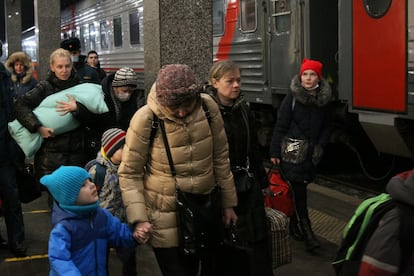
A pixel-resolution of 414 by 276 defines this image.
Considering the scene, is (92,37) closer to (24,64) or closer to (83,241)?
(24,64)

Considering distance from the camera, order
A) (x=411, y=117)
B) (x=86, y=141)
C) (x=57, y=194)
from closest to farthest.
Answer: (x=57, y=194)
(x=86, y=141)
(x=411, y=117)

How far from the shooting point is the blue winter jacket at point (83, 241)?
3045 millimetres

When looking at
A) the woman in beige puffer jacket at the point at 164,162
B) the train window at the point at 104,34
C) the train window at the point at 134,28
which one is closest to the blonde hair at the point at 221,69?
the woman in beige puffer jacket at the point at 164,162

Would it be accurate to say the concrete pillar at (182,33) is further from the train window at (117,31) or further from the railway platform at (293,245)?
the train window at (117,31)

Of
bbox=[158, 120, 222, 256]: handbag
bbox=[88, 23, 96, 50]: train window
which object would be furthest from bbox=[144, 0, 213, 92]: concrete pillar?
bbox=[88, 23, 96, 50]: train window

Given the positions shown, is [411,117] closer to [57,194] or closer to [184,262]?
[184,262]

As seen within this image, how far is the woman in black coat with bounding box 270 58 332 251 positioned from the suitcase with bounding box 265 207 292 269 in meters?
1.16

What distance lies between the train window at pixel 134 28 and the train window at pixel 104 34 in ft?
7.59

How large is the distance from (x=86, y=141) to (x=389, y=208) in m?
3.42

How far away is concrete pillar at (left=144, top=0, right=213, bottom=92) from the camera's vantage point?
5.14m

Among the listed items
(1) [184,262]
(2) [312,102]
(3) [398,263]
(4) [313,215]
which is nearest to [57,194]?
(1) [184,262]

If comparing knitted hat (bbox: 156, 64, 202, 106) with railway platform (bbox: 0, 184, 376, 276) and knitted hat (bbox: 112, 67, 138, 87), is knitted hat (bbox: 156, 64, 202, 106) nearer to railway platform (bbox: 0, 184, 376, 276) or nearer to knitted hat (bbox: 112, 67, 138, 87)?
knitted hat (bbox: 112, 67, 138, 87)

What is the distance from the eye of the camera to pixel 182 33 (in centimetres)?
520

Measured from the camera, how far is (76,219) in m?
3.19
